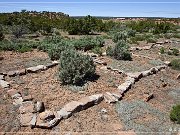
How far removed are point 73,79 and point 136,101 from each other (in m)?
2.36

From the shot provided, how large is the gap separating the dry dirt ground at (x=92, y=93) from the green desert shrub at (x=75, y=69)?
13.2 inches

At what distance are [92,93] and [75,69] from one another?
1356 mm

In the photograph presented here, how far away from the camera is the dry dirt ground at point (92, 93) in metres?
7.49

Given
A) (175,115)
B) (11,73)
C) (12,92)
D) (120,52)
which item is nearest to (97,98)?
(175,115)

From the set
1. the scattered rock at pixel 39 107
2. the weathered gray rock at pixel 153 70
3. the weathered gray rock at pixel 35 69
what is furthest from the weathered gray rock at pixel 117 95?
the weathered gray rock at pixel 35 69

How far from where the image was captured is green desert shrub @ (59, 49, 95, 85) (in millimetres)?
10195

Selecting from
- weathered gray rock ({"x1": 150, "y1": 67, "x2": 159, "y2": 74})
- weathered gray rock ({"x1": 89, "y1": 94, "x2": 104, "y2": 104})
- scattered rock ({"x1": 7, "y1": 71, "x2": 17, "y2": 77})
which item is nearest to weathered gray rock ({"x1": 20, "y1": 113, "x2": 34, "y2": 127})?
weathered gray rock ({"x1": 89, "y1": 94, "x2": 104, "y2": 104})

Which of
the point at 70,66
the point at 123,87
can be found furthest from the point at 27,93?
the point at 123,87

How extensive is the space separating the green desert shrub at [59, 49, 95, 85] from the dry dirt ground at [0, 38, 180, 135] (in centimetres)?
33

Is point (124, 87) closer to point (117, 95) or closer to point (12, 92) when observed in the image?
point (117, 95)

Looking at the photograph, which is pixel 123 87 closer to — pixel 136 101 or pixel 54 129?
pixel 136 101

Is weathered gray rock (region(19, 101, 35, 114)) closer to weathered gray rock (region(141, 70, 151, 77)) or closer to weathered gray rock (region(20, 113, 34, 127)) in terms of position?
weathered gray rock (region(20, 113, 34, 127))

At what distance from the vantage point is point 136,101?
30.1 ft

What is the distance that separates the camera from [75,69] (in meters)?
10.5
